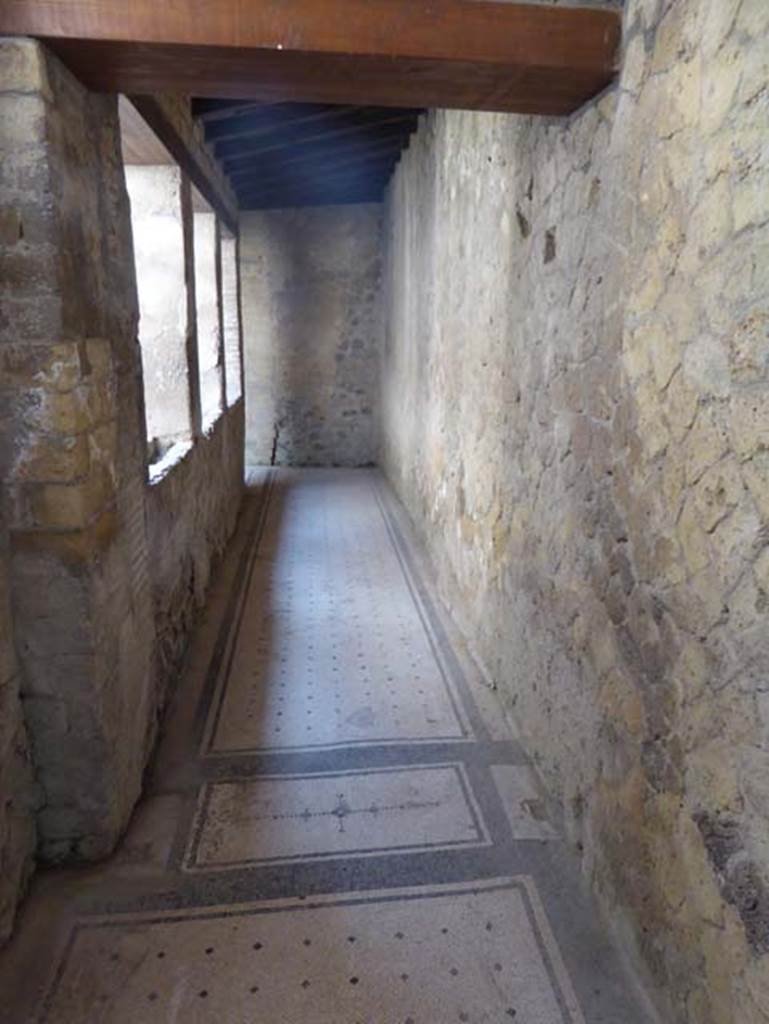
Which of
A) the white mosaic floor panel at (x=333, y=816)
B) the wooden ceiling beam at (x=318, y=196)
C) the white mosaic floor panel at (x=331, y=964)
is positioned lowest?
the white mosaic floor panel at (x=331, y=964)

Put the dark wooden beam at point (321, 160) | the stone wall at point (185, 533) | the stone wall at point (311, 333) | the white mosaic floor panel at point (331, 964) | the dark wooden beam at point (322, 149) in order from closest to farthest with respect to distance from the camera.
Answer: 1. the white mosaic floor panel at point (331, 964)
2. the stone wall at point (185, 533)
3. the dark wooden beam at point (322, 149)
4. the dark wooden beam at point (321, 160)
5. the stone wall at point (311, 333)

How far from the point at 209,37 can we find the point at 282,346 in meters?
6.42

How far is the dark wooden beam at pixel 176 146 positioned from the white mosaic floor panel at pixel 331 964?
2660mm

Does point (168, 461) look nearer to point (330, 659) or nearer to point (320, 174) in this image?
point (330, 659)

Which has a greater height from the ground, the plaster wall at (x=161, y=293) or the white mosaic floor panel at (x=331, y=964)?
the plaster wall at (x=161, y=293)

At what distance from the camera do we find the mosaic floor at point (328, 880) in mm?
1587

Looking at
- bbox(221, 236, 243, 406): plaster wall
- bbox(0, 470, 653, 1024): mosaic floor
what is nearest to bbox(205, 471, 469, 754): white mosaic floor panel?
bbox(0, 470, 653, 1024): mosaic floor

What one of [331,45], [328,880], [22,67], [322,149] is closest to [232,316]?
[322,149]

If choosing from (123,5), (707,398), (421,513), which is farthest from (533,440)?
(421,513)

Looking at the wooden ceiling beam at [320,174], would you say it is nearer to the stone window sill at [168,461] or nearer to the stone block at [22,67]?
the stone window sill at [168,461]

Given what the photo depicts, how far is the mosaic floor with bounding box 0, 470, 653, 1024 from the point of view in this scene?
5.21 feet

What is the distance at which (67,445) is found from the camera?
171 centimetres

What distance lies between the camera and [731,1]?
46.8 inches

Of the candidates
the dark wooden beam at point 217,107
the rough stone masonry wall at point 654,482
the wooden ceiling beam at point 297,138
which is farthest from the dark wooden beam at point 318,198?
the rough stone masonry wall at point 654,482
